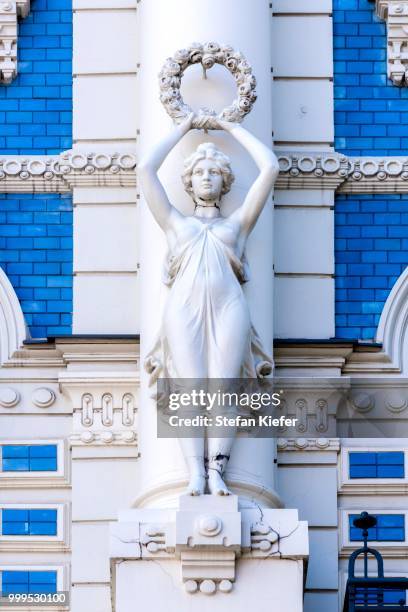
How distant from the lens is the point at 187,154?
21.5 metres

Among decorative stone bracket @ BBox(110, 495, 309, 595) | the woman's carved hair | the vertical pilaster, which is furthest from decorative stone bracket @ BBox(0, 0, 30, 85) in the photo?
decorative stone bracket @ BBox(110, 495, 309, 595)

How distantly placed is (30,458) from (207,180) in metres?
2.57

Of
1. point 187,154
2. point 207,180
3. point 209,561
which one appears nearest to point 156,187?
point 207,180

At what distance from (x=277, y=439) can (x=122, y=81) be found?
333cm

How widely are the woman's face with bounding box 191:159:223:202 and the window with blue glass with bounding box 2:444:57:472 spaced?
2296mm

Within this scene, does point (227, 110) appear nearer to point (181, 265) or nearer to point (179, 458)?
point (181, 265)

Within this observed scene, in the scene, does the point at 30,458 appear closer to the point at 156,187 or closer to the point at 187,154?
the point at 156,187

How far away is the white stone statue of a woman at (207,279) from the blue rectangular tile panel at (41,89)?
6.16 ft

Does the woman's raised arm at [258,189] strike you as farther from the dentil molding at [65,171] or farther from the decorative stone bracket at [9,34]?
the decorative stone bracket at [9,34]

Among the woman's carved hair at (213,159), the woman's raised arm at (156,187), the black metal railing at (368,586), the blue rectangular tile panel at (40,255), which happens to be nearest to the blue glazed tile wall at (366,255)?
the woman's carved hair at (213,159)

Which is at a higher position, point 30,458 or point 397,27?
point 397,27

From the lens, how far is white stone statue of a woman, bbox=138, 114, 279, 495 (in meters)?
20.4

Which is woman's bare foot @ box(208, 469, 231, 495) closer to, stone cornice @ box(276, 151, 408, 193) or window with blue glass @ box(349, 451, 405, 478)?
window with blue glass @ box(349, 451, 405, 478)

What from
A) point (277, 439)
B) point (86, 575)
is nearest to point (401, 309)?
point (277, 439)
